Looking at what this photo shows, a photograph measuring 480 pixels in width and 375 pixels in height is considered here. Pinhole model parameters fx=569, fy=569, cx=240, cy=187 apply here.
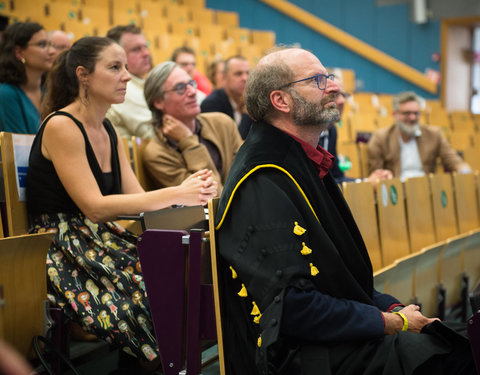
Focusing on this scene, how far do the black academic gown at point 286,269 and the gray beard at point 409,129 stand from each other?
3.06 metres

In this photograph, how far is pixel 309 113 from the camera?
1451 mm

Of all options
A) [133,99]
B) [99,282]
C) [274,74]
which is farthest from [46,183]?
[133,99]

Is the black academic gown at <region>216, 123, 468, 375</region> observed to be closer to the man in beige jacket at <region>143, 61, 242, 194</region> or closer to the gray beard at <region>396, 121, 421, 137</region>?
the man in beige jacket at <region>143, 61, 242, 194</region>

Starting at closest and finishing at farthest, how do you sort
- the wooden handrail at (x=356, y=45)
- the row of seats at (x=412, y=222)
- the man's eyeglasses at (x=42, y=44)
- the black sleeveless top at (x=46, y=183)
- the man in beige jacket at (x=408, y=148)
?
the black sleeveless top at (x=46, y=183) < the row of seats at (x=412, y=222) < the man's eyeglasses at (x=42, y=44) < the man in beige jacket at (x=408, y=148) < the wooden handrail at (x=356, y=45)

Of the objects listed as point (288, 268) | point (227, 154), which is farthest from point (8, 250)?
point (227, 154)

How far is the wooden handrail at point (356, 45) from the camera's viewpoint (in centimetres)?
970

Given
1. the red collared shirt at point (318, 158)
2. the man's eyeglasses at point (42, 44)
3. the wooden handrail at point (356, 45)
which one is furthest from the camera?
the wooden handrail at point (356, 45)

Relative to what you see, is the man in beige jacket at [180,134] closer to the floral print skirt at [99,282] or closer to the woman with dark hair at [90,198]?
the woman with dark hair at [90,198]

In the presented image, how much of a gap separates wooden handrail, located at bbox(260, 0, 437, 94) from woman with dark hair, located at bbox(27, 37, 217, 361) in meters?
8.40

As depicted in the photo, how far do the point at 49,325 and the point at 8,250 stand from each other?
28 cm

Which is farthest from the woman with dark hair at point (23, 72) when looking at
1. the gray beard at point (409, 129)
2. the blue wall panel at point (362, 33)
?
the blue wall panel at point (362, 33)

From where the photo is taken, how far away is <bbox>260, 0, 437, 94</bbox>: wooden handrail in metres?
9.70

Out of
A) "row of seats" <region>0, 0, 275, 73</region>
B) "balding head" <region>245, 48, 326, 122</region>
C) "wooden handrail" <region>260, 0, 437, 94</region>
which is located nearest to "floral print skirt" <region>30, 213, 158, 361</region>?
"balding head" <region>245, 48, 326, 122</region>

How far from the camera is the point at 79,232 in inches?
72.3
